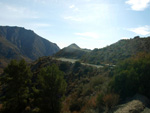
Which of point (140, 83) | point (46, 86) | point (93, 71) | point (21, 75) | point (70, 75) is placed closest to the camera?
point (140, 83)

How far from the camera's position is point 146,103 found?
38.1ft

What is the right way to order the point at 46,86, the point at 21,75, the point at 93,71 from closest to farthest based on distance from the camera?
the point at 46,86 → the point at 21,75 → the point at 93,71

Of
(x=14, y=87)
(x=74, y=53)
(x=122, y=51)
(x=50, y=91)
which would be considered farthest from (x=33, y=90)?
(x=74, y=53)

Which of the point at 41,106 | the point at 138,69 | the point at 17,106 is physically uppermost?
the point at 138,69

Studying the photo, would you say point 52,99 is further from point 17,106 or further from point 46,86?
point 17,106

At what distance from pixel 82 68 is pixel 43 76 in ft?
60.1

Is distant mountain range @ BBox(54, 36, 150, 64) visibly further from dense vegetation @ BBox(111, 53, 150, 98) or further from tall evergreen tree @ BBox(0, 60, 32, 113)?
tall evergreen tree @ BBox(0, 60, 32, 113)

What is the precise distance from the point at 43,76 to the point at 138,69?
10542 millimetres

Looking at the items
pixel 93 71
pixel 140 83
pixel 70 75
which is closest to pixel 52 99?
pixel 140 83

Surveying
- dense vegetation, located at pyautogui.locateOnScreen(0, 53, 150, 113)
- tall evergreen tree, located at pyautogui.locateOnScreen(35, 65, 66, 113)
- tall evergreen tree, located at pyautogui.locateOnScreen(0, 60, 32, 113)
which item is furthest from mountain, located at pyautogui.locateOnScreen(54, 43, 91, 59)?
tall evergreen tree, located at pyautogui.locateOnScreen(35, 65, 66, 113)

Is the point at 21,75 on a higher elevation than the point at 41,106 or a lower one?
higher

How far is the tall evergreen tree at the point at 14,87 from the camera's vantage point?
18156 mm

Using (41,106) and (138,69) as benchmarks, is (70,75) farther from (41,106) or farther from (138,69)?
(138,69)

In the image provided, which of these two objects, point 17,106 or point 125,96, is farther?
point 17,106
